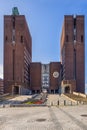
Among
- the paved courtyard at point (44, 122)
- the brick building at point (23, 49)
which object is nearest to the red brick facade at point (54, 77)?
the brick building at point (23, 49)

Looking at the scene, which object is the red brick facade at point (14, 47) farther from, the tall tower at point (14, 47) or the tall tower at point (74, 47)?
the tall tower at point (74, 47)

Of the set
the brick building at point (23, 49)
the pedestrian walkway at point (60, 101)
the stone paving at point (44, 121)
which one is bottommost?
the pedestrian walkway at point (60, 101)

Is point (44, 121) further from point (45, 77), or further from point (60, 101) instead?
point (45, 77)

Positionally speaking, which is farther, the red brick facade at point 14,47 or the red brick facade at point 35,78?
the red brick facade at point 35,78

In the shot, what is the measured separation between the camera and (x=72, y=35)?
128875 millimetres

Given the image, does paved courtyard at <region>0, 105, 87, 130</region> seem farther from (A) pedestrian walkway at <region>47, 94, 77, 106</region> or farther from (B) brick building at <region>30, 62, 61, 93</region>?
(B) brick building at <region>30, 62, 61, 93</region>

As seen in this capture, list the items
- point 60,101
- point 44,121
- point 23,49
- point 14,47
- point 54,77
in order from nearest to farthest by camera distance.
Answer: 1. point 44,121
2. point 60,101
3. point 14,47
4. point 23,49
5. point 54,77

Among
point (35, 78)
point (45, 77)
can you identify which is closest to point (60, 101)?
point (35, 78)

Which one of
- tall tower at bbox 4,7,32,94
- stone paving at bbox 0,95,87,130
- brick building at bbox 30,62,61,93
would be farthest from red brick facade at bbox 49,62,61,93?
stone paving at bbox 0,95,87,130

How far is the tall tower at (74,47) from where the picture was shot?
411 ft

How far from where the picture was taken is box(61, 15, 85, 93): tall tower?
125375mm

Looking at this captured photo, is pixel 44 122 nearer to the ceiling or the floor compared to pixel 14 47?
nearer to the floor

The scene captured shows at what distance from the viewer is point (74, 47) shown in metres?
128

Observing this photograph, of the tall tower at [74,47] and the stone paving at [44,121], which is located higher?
the tall tower at [74,47]
